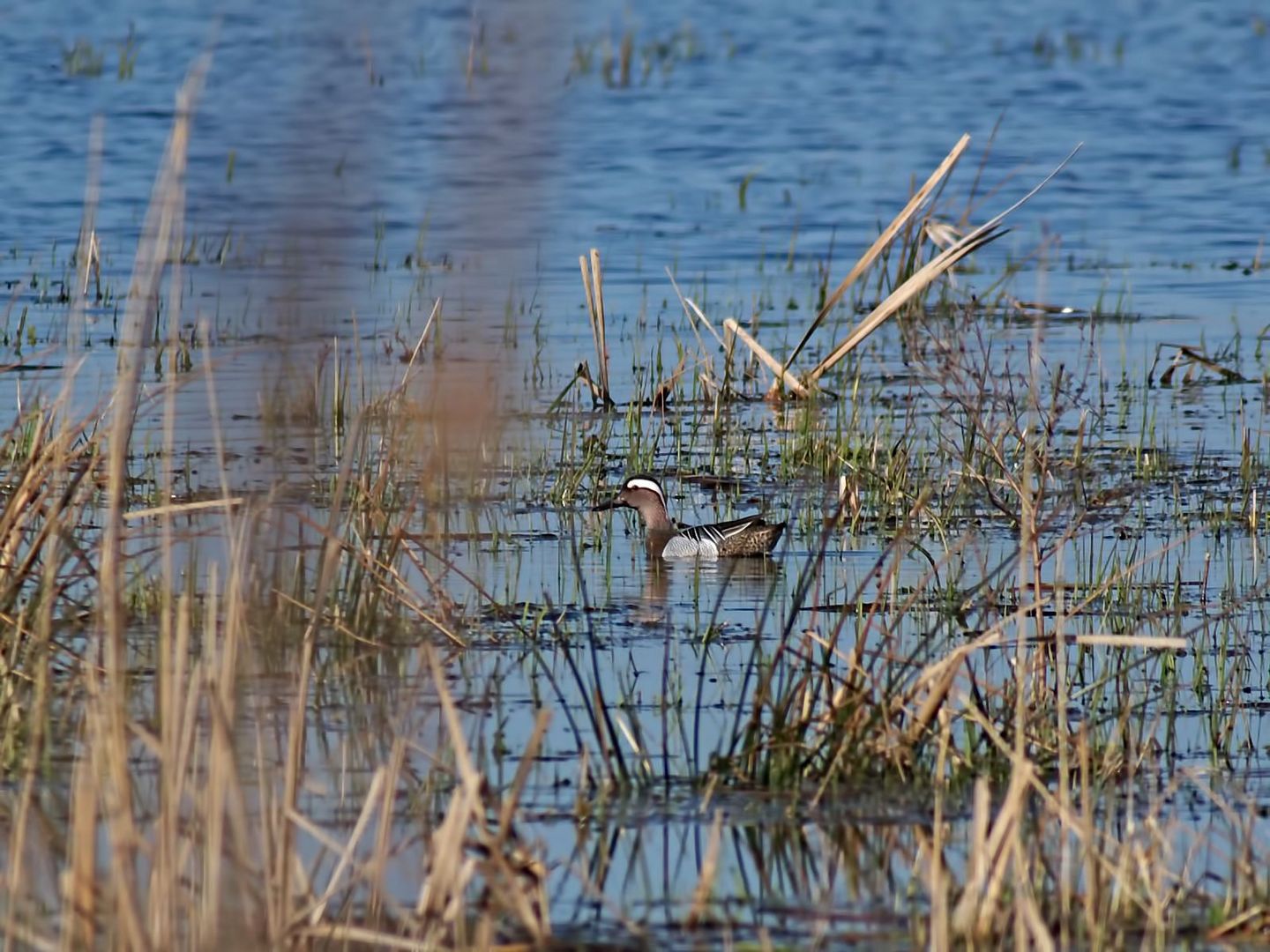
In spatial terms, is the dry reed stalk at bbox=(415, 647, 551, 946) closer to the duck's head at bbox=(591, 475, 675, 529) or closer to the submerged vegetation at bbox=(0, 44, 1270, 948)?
the submerged vegetation at bbox=(0, 44, 1270, 948)

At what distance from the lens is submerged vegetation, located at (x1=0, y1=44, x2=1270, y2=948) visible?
324 cm

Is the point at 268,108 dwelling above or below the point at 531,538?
above

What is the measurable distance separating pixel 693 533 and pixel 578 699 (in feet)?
7.51

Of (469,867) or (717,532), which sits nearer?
(469,867)

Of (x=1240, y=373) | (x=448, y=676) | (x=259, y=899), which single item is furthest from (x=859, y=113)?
(x=259, y=899)

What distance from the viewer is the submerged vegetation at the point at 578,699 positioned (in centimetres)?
324

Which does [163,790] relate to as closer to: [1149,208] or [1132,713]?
[1132,713]

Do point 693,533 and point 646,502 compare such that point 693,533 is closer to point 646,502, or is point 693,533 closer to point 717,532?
point 717,532

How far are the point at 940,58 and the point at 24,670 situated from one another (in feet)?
74.2

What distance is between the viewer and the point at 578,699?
5.73 meters

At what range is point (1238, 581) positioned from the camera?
7.01 meters

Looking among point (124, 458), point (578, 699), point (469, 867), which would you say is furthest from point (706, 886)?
point (578, 699)

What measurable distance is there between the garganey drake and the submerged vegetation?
0.16 metres

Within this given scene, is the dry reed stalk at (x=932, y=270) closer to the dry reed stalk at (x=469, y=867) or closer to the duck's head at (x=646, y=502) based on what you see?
the duck's head at (x=646, y=502)
